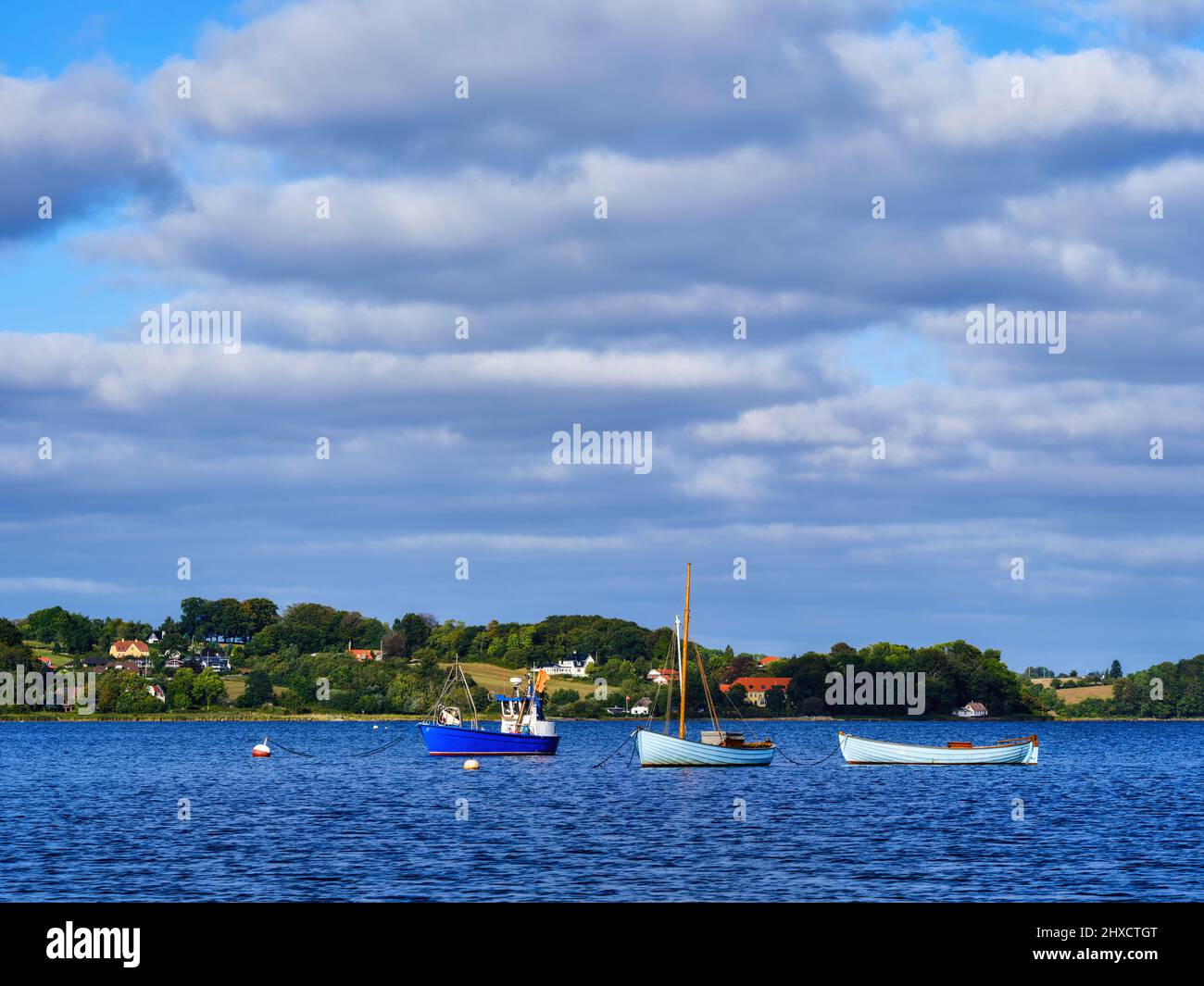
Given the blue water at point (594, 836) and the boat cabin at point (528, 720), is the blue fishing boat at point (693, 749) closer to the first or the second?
the blue water at point (594, 836)

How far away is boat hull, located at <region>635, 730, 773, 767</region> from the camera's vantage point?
4646 inches

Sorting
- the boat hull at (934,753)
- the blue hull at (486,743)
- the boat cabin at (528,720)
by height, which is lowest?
the boat hull at (934,753)

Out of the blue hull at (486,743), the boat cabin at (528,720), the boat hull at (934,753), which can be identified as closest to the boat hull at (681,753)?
the blue hull at (486,743)

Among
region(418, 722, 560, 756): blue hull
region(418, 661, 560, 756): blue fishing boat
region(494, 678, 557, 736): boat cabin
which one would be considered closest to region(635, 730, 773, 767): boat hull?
region(418, 661, 560, 756): blue fishing boat

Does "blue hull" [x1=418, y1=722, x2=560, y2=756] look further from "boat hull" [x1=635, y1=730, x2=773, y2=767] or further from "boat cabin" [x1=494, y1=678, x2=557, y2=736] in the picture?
"boat hull" [x1=635, y1=730, x2=773, y2=767]

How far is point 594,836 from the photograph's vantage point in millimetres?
64688

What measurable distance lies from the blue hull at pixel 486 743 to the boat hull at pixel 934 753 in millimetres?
32248

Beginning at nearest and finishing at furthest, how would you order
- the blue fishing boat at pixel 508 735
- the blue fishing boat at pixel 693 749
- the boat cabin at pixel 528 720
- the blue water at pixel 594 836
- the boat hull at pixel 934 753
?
the blue water at pixel 594 836 → the blue fishing boat at pixel 693 749 → the blue fishing boat at pixel 508 735 → the boat hull at pixel 934 753 → the boat cabin at pixel 528 720

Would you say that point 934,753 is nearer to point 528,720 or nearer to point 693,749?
point 693,749

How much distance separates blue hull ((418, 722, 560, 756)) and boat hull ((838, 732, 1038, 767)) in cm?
3225

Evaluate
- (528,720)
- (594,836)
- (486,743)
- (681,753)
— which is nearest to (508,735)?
(486,743)

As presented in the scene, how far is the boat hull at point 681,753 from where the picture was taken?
4646 inches
